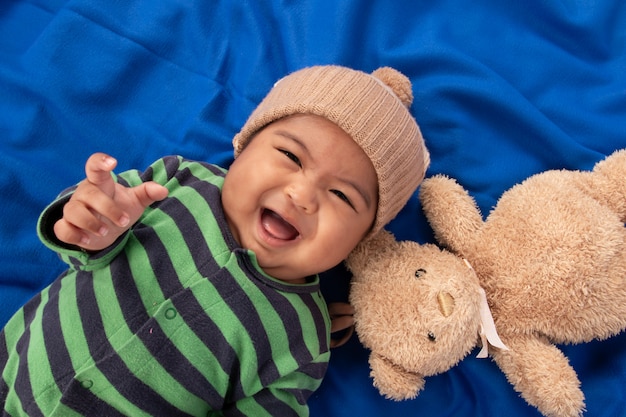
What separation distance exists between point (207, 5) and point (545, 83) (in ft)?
3.03

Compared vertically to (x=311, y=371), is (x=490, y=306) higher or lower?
higher

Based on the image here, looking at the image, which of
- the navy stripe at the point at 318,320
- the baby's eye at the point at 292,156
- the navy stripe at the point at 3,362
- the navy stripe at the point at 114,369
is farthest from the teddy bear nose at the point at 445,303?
the navy stripe at the point at 3,362

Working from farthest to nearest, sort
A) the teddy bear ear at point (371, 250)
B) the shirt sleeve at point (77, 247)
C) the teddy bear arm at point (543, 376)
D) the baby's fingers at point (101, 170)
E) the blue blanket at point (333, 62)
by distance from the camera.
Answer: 1. the blue blanket at point (333, 62)
2. the teddy bear ear at point (371, 250)
3. the teddy bear arm at point (543, 376)
4. the shirt sleeve at point (77, 247)
5. the baby's fingers at point (101, 170)

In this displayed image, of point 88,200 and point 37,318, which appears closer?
point 88,200

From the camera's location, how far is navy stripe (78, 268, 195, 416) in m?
0.90

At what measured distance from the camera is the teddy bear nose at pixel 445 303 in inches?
37.4

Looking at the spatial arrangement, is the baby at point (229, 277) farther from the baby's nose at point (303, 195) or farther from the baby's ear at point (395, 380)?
the baby's ear at point (395, 380)

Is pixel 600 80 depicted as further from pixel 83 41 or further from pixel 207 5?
pixel 83 41

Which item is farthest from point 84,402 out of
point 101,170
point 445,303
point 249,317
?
point 445,303

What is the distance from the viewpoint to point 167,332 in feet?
3.02

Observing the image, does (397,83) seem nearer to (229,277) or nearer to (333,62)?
(333,62)

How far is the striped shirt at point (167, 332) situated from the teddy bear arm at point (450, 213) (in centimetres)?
32

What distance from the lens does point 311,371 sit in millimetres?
1043

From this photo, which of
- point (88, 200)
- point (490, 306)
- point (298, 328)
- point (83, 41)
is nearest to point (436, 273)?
point (490, 306)
